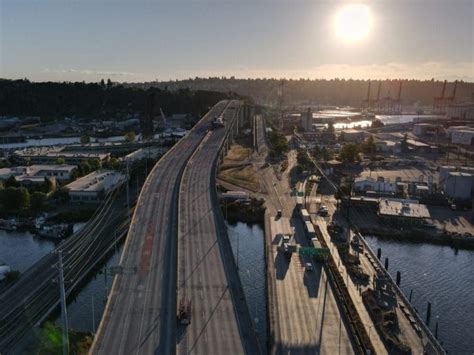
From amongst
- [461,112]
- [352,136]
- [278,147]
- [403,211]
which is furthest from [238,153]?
[461,112]

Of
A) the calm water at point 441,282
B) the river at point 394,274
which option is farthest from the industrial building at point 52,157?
the calm water at point 441,282

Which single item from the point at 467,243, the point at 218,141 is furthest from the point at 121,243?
the point at 218,141

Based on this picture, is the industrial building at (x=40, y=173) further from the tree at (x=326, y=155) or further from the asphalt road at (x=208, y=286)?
the tree at (x=326, y=155)

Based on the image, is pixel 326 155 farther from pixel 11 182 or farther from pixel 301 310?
pixel 301 310

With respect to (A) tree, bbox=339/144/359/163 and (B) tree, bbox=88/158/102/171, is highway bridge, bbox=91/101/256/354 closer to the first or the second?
(B) tree, bbox=88/158/102/171

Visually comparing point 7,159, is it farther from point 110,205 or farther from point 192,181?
point 192,181
